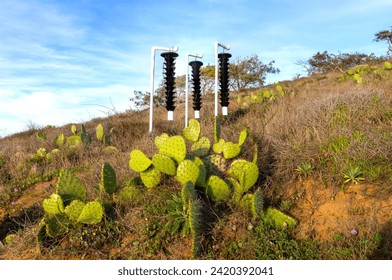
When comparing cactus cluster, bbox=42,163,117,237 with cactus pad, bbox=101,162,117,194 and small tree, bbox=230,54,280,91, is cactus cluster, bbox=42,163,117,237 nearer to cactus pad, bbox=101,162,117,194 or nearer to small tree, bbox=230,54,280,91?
cactus pad, bbox=101,162,117,194

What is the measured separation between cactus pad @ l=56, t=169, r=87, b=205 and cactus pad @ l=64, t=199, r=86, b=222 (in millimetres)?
288

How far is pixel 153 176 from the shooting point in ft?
12.4

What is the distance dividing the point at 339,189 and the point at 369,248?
2.99ft

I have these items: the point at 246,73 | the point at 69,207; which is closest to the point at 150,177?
the point at 69,207

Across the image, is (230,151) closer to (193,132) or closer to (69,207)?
(193,132)

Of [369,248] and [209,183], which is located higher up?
[209,183]

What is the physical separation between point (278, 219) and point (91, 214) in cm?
173

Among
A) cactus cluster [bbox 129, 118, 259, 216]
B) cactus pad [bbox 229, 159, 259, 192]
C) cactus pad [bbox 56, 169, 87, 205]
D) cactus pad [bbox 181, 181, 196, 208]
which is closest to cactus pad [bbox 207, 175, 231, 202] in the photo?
cactus cluster [bbox 129, 118, 259, 216]

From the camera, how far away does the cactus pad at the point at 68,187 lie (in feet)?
11.7

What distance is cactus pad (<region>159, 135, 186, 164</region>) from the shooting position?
376 cm
